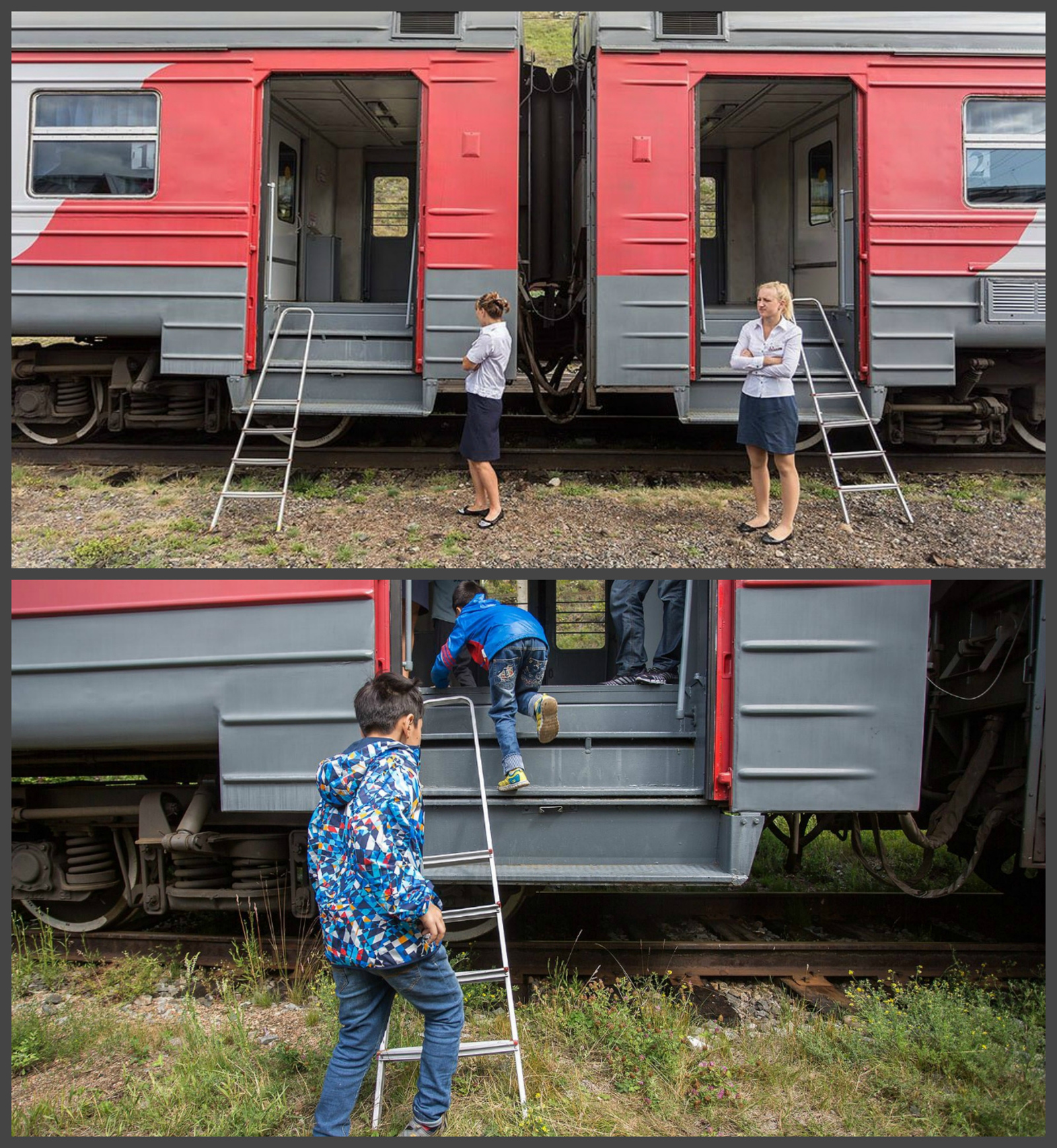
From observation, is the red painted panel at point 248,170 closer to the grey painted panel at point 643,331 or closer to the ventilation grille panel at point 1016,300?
the grey painted panel at point 643,331

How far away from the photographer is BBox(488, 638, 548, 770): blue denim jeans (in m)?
4.63

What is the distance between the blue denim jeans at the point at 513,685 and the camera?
463 centimetres

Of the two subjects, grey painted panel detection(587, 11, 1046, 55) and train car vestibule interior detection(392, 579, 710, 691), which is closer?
grey painted panel detection(587, 11, 1046, 55)

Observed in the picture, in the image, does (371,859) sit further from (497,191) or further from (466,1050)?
(497,191)

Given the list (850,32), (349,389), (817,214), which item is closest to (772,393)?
(850,32)

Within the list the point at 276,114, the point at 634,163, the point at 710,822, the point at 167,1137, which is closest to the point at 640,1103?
the point at 710,822

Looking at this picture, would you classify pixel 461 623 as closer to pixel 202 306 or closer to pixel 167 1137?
pixel 167 1137

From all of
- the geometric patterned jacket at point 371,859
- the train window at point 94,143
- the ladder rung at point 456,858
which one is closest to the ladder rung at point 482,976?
the ladder rung at point 456,858

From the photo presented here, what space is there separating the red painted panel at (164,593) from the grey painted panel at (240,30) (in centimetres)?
407

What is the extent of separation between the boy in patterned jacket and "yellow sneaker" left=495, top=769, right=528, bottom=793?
136 cm

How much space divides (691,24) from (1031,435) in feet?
13.4

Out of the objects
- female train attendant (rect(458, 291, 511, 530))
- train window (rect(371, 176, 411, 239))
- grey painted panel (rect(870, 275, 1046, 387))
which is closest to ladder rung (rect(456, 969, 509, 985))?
female train attendant (rect(458, 291, 511, 530))

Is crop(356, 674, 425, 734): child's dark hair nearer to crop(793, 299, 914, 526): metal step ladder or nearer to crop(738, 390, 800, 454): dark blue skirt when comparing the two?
crop(738, 390, 800, 454): dark blue skirt

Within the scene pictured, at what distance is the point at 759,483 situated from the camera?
5.84 metres
